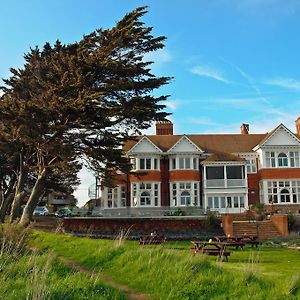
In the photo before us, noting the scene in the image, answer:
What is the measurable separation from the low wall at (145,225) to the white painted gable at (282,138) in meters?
14.8

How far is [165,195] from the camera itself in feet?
150

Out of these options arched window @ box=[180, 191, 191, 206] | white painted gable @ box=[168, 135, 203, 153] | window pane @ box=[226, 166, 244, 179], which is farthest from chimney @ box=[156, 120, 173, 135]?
window pane @ box=[226, 166, 244, 179]

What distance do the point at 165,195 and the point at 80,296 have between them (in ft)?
124

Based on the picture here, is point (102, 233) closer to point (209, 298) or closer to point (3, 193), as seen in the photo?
point (3, 193)

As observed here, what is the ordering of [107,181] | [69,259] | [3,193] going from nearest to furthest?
1. [69,259]
2. [107,181]
3. [3,193]

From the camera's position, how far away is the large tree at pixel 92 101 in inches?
942

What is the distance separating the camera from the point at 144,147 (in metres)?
44.9

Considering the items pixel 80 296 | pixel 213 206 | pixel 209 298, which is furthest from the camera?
pixel 213 206

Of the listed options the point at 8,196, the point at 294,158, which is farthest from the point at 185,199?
the point at 8,196

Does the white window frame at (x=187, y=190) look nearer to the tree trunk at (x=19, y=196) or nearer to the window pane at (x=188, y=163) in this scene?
the window pane at (x=188, y=163)

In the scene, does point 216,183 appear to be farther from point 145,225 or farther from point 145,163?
point 145,225

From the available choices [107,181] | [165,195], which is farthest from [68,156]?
[165,195]

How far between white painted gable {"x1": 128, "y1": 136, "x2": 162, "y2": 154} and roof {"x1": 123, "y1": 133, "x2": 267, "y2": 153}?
149 centimetres

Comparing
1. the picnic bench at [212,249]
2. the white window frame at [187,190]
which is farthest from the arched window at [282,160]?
the picnic bench at [212,249]
